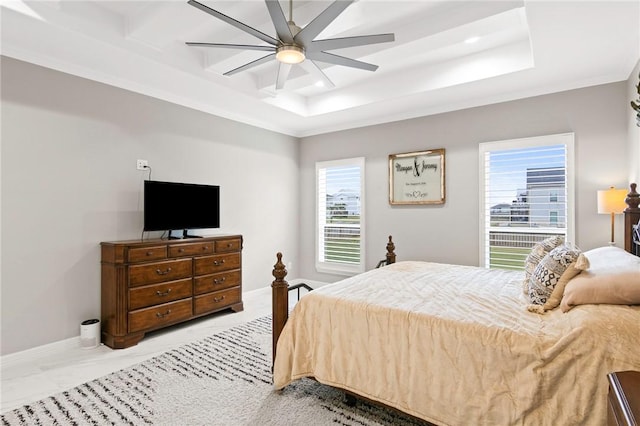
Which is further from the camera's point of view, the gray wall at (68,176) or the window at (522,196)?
the window at (522,196)

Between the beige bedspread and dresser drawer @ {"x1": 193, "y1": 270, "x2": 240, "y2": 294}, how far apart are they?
1908 millimetres

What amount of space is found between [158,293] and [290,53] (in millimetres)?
2687

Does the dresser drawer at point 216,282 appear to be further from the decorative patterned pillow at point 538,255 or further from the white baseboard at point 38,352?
the decorative patterned pillow at point 538,255

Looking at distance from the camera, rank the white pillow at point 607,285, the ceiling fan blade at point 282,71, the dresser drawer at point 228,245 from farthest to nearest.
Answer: the dresser drawer at point 228,245 < the ceiling fan blade at point 282,71 < the white pillow at point 607,285

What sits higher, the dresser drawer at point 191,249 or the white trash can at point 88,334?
the dresser drawer at point 191,249

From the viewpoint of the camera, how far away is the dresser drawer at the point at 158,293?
3297mm

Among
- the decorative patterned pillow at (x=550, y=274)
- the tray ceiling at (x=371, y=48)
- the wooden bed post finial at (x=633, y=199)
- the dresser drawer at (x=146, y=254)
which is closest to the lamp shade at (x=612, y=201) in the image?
the wooden bed post finial at (x=633, y=199)

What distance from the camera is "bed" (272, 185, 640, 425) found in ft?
5.01

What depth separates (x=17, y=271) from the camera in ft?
9.70

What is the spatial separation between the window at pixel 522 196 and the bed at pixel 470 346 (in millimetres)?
1581

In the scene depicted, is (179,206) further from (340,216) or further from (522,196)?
(522,196)

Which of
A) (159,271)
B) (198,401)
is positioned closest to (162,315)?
(159,271)

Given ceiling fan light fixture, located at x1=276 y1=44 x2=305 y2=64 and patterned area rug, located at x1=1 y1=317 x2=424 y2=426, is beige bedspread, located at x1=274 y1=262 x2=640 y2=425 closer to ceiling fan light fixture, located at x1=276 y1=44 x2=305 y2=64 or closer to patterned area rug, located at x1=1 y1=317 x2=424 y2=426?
patterned area rug, located at x1=1 y1=317 x2=424 y2=426

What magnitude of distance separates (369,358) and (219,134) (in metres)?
3.72
